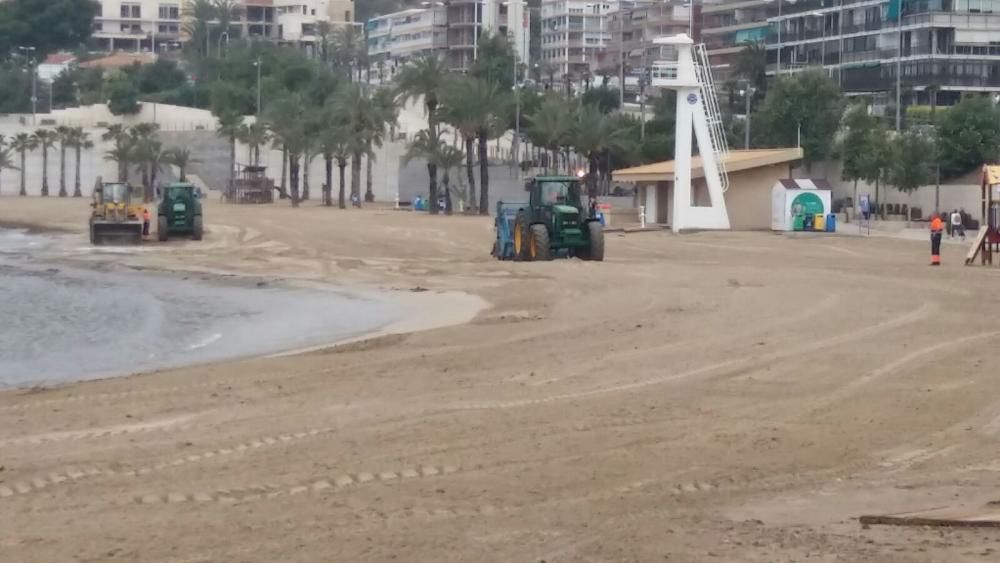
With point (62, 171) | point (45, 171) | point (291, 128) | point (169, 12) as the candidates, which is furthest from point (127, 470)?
point (169, 12)

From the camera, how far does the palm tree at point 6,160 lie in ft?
311

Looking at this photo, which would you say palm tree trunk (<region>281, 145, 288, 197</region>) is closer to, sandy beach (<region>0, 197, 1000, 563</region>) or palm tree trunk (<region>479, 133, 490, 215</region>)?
palm tree trunk (<region>479, 133, 490, 215</region>)

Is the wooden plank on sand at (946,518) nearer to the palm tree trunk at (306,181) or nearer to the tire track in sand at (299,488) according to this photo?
the tire track in sand at (299,488)

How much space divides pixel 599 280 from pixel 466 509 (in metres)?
19.4

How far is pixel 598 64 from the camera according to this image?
145 metres

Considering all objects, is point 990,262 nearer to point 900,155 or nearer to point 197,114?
point 900,155

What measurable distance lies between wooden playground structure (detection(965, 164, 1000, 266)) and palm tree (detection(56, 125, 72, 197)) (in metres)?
70.2

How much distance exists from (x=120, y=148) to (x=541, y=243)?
62.5m

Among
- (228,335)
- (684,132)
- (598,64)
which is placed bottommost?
(228,335)

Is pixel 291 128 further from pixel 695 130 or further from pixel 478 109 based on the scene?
pixel 695 130

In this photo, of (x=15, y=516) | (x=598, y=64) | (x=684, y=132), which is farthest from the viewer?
(x=598, y=64)

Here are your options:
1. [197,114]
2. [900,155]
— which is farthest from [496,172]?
[900,155]

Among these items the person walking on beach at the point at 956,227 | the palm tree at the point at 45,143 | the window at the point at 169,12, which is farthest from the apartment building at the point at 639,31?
the person walking on beach at the point at 956,227

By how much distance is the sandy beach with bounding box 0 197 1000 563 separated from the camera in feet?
25.1
